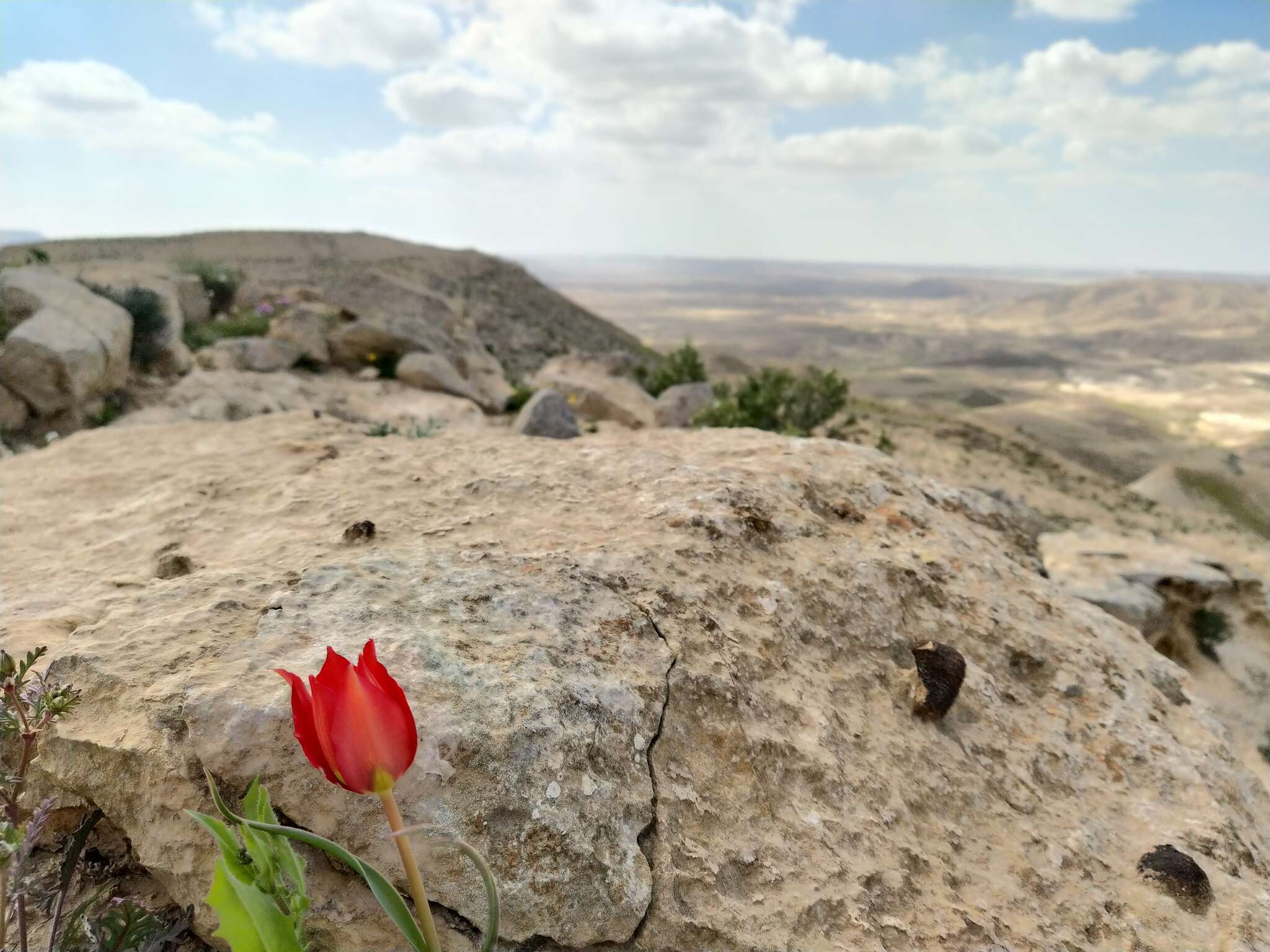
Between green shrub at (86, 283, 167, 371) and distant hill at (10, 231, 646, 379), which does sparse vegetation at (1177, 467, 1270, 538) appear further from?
green shrub at (86, 283, 167, 371)

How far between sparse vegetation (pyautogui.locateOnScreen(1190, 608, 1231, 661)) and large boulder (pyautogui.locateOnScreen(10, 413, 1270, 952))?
6.53 metres

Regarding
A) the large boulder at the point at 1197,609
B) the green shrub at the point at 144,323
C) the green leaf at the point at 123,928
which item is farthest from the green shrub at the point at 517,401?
the green leaf at the point at 123,928

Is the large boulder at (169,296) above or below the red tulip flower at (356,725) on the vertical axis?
below

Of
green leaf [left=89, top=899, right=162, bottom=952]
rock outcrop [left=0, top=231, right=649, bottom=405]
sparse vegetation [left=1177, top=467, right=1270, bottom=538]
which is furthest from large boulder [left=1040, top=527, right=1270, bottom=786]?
sparse vegetation [left=1177, top=467, right=1270, bottom=538]

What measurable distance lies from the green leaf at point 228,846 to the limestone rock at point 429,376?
12.2m

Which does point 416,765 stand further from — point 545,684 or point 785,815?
point 785,815

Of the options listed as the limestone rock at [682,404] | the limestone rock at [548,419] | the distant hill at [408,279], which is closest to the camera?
the limestone rock at [548,419]

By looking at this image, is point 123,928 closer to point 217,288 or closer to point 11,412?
point 11,412

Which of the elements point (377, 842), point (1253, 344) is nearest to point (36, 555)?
point (377, 842)

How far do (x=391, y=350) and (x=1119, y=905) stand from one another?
13451 millimetres

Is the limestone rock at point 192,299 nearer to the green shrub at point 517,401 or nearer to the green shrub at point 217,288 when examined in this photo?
the green shrub at point 217,288

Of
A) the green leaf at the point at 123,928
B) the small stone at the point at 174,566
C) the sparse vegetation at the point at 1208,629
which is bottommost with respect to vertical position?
the sparse vegetation at the point at 1208,629

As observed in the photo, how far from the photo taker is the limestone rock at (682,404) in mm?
14070

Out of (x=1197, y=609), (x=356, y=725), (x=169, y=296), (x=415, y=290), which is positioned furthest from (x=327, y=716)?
(x=415, y=290)
